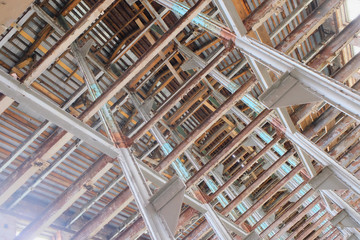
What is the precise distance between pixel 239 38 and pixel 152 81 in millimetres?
7770

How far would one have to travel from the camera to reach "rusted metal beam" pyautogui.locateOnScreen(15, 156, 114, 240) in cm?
621

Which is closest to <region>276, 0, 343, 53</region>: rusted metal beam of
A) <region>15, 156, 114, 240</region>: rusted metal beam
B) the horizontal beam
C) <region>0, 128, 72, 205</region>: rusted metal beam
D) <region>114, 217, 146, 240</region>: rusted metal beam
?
the horizontal beam

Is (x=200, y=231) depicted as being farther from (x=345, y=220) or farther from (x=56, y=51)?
(x=56, y=51)

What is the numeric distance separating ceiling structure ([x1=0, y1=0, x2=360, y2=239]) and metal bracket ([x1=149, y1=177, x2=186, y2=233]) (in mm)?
15

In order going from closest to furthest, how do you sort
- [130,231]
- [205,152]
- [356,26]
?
[356,26] < [130,231] < [205,152]

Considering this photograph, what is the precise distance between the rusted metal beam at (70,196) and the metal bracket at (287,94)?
295cm

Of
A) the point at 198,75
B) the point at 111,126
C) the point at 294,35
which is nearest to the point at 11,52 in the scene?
the point at 111,126

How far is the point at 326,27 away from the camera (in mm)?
12969

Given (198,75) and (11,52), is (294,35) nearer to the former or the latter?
(198,75)

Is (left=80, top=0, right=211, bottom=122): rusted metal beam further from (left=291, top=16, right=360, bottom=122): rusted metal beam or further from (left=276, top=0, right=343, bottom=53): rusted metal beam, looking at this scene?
Answer: (left=291, top=16, right=360, bottom=122): rusted metal beam

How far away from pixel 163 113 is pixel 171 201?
7.44 feet

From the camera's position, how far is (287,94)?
4.43 metres

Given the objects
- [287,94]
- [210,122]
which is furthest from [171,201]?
[210,122]

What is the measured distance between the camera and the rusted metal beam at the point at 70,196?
621cm
